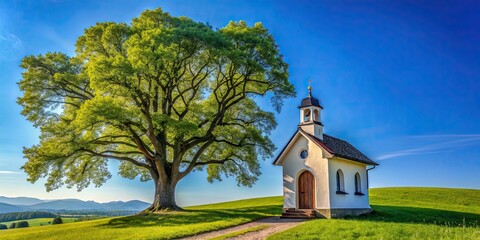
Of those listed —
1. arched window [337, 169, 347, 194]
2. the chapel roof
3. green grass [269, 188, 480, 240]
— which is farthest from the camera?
arched window [337, 169, 347, 194]

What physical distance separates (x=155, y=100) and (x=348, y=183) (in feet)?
49.7

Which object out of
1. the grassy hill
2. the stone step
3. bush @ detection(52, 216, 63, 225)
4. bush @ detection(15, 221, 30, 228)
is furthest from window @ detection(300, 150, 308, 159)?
bush @ detection(15, 221, 30, 228)

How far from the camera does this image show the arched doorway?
23.1 m

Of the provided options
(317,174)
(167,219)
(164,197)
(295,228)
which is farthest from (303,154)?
(164,197)

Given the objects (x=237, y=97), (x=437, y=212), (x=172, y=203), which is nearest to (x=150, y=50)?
(x=237, y=97)

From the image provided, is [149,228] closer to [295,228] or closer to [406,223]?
[295,228]

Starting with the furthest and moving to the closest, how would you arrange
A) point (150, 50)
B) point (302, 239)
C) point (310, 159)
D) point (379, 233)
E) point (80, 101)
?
point (80, 101) → point (310, 159) → point (150, 50) → point (379, 233) → point (302, 239)

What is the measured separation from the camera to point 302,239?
1403 centimetres

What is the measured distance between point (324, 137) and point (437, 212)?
11.2 metres

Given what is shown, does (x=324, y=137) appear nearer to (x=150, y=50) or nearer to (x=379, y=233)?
(x=379, y=233)

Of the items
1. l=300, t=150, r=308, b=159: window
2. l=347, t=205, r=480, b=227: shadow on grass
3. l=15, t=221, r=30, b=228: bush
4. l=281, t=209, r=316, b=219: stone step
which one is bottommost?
l=15, t=221, r=30, b=228: bush

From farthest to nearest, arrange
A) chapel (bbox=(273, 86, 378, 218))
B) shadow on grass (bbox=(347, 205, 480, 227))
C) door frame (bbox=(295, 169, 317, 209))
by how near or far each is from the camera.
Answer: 1. shadow on grass (bbox=(347, 205, 480, 227))
2. door frame (bbox=(295, 169, 317, 209))
3. chapel (bbox=(273, 86, 378, 218))

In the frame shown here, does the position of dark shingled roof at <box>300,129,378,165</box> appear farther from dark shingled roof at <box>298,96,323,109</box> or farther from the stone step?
the stone step

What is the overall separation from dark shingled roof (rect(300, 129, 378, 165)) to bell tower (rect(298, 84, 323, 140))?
739 mm
